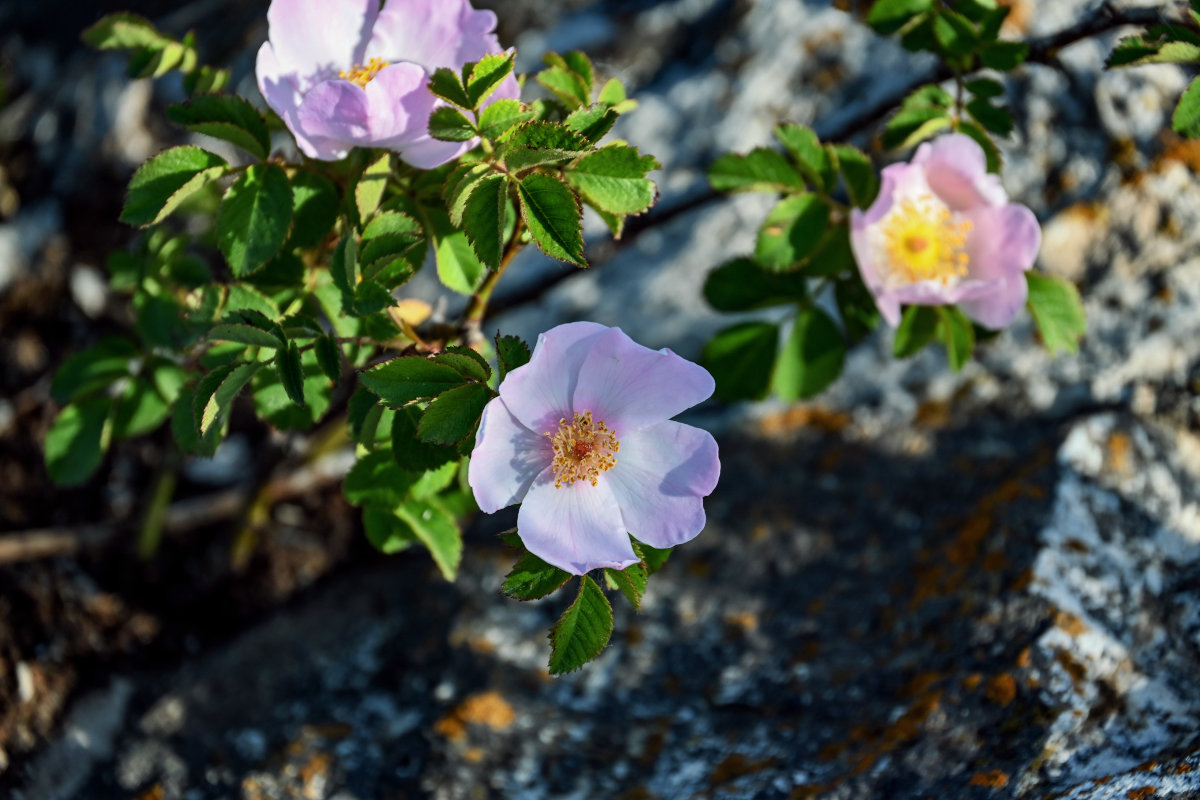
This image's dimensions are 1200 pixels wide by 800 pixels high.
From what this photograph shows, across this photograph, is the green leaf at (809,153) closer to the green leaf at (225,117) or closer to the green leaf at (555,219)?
the green leaf at (555,219)

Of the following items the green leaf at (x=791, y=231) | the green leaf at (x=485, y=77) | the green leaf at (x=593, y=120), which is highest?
the green leaf at (x=485, y=77)

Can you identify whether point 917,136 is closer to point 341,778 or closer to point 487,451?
point 487,451

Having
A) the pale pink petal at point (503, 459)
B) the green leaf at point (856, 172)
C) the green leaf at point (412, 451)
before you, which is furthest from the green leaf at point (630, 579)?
the green leaf at point (856, 172)

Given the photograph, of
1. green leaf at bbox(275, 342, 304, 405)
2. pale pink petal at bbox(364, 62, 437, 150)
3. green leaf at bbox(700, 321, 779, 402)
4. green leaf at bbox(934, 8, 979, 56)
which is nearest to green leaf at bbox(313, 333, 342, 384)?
green leaf at bbox(275, 342, 304, 405)

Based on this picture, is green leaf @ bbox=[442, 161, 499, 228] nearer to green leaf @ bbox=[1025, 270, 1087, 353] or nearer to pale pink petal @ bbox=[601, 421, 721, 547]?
pale pink petal @ bbox=[601, 421, 721, 547]

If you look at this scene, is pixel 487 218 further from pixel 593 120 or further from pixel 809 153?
pixel 809 153

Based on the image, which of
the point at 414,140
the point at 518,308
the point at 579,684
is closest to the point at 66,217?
the point at 518,308
